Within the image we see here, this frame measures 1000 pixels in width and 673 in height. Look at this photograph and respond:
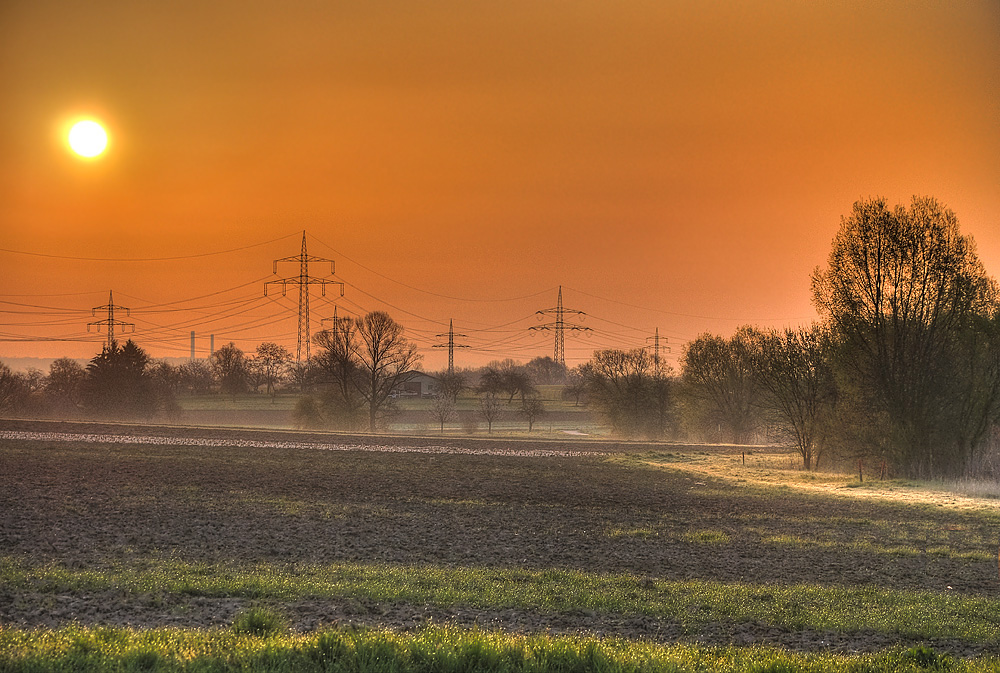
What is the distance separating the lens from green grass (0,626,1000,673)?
8.03 metres

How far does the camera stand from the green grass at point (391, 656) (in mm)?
8031

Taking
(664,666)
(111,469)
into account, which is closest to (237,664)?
(664,666)

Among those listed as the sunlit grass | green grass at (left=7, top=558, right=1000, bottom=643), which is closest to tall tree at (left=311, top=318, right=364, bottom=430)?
the sunlit grass

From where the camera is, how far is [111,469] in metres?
33.6

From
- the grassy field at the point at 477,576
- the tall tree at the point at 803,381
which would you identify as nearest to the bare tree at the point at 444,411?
the tall tree at the point at 803,381

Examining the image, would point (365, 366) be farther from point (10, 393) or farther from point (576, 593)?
point (576, 593)

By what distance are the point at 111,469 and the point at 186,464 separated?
153 inches

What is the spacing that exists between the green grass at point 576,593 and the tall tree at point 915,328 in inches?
1236

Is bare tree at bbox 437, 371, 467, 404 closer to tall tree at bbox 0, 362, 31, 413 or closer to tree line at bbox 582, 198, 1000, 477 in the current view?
tall tree at bbox 0, 362, 31, 413

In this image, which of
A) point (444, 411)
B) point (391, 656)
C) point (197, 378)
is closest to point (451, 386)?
point (444, 411)

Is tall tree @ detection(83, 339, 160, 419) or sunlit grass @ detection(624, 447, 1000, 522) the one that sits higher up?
tall tree @ detection(83, 339, 160, 419)


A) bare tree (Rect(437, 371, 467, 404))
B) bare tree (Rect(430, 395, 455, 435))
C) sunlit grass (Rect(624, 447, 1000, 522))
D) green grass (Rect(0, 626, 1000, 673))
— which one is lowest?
sunlit grass (Rect(624, 447, 1000, 522))

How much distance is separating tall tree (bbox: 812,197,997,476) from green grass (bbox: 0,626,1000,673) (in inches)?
1449

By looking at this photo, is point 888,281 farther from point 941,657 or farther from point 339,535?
point 941,657
